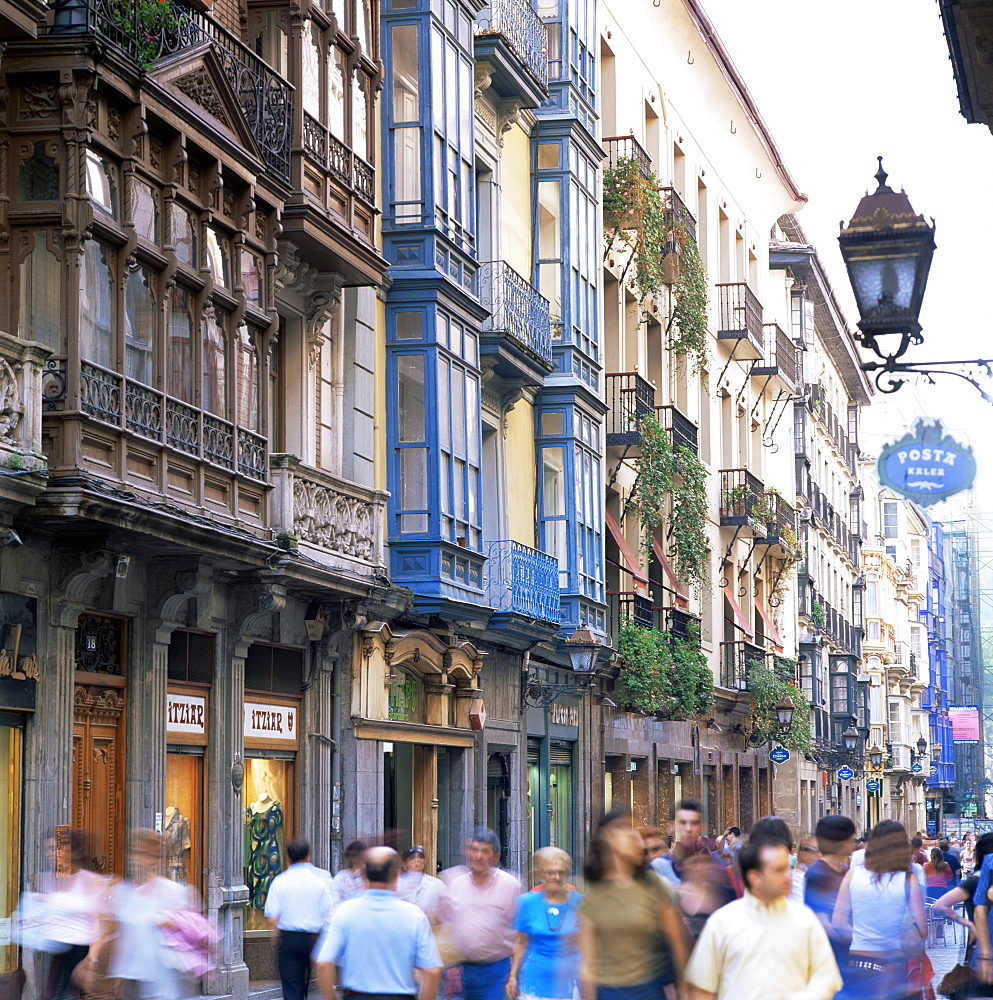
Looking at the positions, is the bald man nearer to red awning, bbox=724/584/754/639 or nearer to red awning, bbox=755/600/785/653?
red awning, bbox=724/584/754/639

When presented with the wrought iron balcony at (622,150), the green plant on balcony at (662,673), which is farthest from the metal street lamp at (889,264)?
the wrought iron balcony at (622,150)

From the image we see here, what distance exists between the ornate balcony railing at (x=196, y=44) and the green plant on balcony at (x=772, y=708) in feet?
84.0

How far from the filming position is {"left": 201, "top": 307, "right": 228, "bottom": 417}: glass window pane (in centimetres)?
1812

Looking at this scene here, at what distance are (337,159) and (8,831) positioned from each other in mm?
8998

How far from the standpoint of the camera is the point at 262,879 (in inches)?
789

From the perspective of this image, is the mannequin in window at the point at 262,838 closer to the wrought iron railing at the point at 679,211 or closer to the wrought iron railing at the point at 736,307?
the wrought iron railing at the point at 679,211

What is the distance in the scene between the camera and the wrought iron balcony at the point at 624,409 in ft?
109

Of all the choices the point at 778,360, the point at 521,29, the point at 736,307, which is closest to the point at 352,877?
the point at 521,29

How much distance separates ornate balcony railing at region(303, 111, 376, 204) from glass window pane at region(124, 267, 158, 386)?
3.67 metres

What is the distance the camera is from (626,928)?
876 centimetres

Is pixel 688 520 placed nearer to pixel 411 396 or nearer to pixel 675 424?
pixel 675 424

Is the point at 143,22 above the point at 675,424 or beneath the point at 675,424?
above

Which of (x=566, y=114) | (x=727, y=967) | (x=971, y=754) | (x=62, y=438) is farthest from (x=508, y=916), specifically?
(x=971, y=754)

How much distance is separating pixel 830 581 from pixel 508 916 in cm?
5353
